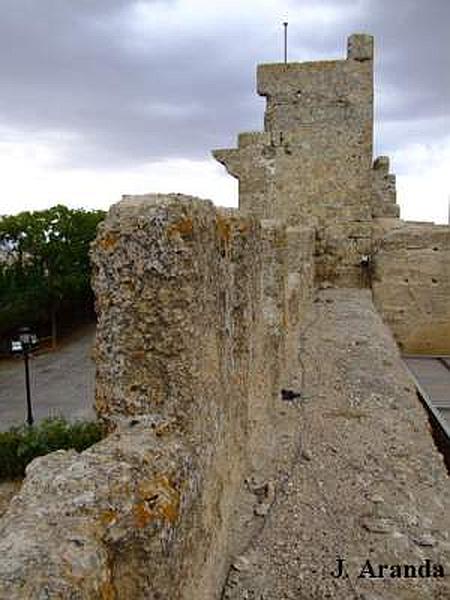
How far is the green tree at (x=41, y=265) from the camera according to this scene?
21344 mm

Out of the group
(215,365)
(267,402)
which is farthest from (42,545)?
(267,402)

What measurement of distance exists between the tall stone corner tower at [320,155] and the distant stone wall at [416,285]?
1.87ft

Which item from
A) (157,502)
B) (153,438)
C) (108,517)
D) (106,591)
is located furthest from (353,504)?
(106,591)

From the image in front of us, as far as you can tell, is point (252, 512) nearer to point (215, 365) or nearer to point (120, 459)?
point (215, 365)

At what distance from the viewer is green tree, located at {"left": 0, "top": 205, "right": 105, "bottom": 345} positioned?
21344 mm

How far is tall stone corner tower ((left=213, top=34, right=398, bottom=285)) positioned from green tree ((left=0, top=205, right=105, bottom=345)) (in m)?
11.2

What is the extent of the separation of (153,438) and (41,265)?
21.4 metres

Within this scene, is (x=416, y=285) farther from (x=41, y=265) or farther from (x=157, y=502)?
(x=41, y=265)

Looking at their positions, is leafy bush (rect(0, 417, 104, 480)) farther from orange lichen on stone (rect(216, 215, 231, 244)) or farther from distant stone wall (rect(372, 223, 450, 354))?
distant stone wall (rect(372, 223, 450, 354))

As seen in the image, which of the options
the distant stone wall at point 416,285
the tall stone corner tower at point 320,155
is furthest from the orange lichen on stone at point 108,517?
the distant stone wall at point 416,285

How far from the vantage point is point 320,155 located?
12.1 m

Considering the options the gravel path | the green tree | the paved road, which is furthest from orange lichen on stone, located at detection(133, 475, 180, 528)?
the green tree

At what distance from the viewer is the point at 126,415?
230 cm

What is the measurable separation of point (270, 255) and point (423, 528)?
2.40 meters
